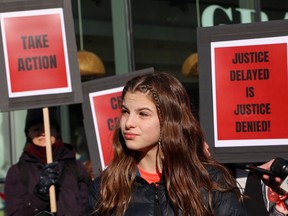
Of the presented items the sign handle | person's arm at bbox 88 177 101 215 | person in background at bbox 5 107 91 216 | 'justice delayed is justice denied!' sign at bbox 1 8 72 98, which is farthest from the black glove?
person's arm at bbox 88 177 101 215

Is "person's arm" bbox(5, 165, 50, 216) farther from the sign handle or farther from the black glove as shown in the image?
the sign handle

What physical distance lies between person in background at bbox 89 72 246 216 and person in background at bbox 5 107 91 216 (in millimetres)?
2172

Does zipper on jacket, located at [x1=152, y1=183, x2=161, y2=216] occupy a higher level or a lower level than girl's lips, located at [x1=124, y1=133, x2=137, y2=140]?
lower

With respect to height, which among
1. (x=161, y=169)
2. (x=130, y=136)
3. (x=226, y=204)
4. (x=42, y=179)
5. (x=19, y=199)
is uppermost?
(x=130, y=136)

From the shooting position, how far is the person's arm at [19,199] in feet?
17.7

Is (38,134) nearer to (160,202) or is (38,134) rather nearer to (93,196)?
(93,196)

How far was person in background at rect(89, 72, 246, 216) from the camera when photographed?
309 centimetres

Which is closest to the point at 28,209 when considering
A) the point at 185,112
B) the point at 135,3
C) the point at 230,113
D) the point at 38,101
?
the point at 38,101

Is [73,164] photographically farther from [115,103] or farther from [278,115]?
[278,115]

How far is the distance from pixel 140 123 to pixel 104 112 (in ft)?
7.41

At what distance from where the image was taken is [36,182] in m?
5.61

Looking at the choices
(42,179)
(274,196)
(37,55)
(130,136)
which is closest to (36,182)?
(42,179)

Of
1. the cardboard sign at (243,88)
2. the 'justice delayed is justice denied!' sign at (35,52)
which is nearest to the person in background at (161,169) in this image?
the cardboard sign at (243,88)

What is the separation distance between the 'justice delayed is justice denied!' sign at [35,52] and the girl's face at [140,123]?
2.16 metres
